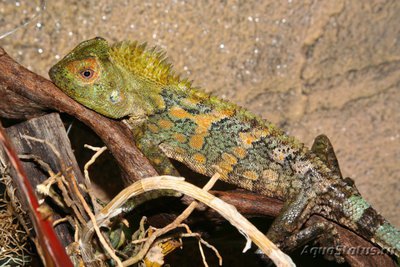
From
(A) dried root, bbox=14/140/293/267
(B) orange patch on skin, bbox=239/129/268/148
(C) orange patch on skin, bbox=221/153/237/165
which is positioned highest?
(B) orange patch on skin, bbox=239/129/268/148

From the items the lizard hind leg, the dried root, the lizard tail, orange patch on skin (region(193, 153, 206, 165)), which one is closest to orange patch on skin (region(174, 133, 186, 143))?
orange patch on skin (region(193, 153, 206, 165))

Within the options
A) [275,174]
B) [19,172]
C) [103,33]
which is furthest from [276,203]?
[19,172]

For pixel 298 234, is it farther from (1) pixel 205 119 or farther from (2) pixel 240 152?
(1) pixel 205 119

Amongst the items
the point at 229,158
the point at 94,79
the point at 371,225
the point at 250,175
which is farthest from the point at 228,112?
the point at 371,225

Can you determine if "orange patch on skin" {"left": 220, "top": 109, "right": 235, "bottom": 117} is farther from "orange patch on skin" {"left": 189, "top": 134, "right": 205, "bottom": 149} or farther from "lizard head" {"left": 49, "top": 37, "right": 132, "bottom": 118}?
"lizard head" {"left": 49, "top": 37, "right": 132, "bottom": 118}

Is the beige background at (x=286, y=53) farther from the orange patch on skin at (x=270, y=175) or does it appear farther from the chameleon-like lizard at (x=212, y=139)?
the orange patch on skin at (x=270, y=175)

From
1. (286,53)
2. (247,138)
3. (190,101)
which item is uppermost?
(286,53)
